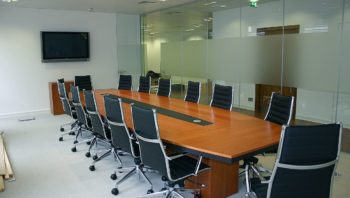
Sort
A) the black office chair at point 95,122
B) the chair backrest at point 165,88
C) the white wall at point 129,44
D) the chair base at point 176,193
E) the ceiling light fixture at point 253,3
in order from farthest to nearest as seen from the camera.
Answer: the white wall at point 129,44 < the chair backrest at point 165,88 < the ceiling light fixture at point 253,3 < the black office chair at point 95,122 < the chair base at point 176,193

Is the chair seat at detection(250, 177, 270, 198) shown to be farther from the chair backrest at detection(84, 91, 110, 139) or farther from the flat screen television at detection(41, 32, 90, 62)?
the flat screen television at detection(41, 32, 90, 62)

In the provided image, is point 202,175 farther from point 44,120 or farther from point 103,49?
point 103,49

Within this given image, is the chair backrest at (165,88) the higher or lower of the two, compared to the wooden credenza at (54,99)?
higher

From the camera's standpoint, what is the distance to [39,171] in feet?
13.0

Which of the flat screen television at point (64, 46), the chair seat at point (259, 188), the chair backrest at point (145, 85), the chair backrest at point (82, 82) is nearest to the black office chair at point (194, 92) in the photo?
the chair backrest at point (145, 85)

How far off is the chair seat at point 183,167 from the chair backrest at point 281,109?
3.76 ft

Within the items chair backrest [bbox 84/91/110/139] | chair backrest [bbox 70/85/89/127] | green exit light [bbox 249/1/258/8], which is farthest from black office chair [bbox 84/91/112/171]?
green exit light [bbox 249/1/258/8]

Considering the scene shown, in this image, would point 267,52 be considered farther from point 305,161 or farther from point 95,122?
point 305,161

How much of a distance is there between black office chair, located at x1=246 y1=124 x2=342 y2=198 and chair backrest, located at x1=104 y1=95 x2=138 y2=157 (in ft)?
5.39

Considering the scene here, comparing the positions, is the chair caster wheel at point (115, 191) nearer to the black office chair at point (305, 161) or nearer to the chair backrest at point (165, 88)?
the black office chair at point (305, 161)

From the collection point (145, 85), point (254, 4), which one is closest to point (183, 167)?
point (254, 4)

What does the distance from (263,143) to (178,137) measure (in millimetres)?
763

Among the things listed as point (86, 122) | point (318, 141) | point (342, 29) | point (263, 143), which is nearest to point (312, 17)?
point (342, 29)

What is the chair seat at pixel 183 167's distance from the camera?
2664 millimetres
